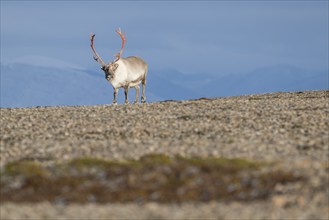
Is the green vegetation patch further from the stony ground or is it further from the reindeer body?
the reindeer body

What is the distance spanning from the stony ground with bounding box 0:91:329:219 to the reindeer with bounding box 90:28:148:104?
15.8 feet

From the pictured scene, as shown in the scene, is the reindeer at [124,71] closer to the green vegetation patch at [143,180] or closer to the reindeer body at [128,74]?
the reindeer body at [128,74]

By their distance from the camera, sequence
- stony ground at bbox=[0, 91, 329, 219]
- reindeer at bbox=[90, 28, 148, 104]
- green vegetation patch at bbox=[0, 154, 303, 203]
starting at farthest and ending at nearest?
reindeer at bbox=[90, 28, 148, 104] → green vegetation patch at bbox=[0, 154, 303, 203] → stony ground at bbox=[0, 91, 329, 219]

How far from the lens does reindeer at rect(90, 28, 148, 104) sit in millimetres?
49938

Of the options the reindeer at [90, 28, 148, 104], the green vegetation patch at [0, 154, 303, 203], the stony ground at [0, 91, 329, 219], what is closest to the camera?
the stony ground at [0, 91, 329, 219]

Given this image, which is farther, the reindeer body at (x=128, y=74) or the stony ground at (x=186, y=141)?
the reindeer body at (x=128, y=74)

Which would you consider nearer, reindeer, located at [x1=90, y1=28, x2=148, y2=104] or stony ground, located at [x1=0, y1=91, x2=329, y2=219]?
stony ground, located at [x1=0, y1=91, x2=329, y2=219]

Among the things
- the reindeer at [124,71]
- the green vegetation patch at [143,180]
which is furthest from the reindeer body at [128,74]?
the green vegetation patch at [143,180]

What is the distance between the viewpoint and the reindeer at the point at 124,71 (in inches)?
1966

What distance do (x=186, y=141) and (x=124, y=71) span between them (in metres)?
22.8

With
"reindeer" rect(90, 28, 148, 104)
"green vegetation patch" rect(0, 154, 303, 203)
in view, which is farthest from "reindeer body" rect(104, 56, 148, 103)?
"green vegetation patch" rect(0, 154, 303, 203)

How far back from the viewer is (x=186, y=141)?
2841 cm

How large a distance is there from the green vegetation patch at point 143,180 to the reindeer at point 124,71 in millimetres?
24821

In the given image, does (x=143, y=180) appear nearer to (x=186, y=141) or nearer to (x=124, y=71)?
(x=186, y=141)
